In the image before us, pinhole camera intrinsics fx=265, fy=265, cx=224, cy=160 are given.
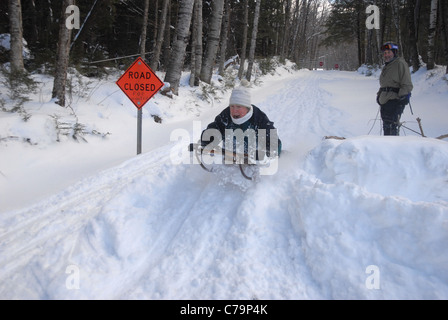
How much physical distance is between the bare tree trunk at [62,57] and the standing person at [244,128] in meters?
4.45

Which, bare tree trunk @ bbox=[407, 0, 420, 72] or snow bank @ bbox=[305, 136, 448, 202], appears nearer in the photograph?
snow bank @ bbox=[305, 136, 448, 202]

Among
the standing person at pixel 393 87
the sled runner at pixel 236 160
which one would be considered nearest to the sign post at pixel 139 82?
the sled runner at pixel 236 160

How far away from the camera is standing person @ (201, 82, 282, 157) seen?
12.7 feet

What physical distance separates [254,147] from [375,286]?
2462 millimetres

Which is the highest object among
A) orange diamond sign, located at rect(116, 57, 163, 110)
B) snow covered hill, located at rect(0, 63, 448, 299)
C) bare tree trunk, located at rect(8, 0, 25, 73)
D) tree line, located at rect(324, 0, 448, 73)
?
tree line, located at rect(324, 0, 448, 73)

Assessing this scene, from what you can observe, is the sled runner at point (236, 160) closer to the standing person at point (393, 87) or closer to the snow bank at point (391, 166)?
the snow bank at point (391, 166)

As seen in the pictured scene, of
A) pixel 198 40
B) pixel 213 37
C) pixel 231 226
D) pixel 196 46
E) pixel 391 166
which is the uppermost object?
pixel 213 37

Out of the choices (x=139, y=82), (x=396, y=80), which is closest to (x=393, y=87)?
(x=396, y=80)

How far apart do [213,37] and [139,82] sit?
7.79 meters

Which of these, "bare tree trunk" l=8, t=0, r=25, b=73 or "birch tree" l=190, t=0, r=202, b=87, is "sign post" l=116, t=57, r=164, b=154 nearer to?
"bare tree trunk" l=8, t=0, r=25, b=73

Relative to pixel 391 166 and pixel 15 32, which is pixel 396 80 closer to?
pixel 391 166

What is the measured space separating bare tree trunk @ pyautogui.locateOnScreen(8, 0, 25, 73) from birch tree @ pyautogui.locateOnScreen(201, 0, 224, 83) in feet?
23.0

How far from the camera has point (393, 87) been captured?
4.99m

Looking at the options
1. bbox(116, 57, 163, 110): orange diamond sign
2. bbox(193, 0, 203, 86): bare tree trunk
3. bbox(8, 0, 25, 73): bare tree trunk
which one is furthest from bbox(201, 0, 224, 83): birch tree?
bbox(116, 57, 163, 110): orange diamond sign
